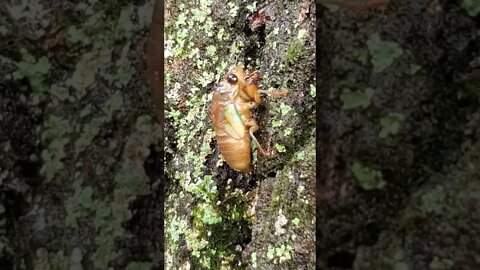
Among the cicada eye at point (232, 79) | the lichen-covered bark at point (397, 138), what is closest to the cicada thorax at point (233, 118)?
the cicada eye at point (232, 79)

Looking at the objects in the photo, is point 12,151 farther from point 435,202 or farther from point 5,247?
point 435,202

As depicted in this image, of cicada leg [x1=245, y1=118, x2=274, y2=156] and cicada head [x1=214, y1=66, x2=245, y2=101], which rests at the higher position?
cicada head [x1=214, y1=66, x2=245, y2=101]

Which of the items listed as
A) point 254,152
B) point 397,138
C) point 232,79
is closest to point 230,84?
point 232,79

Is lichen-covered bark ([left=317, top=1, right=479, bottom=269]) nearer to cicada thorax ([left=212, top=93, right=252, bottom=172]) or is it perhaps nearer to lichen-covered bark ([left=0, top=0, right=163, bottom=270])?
cicada thorax ([left=212, top=93, right=252, bottom=172])

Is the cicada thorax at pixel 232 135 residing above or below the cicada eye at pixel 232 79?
below

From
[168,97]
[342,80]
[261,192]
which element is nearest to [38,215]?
[168,97]

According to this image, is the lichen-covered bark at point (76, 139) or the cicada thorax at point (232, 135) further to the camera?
the lichen-covered bark at point (76, 139)

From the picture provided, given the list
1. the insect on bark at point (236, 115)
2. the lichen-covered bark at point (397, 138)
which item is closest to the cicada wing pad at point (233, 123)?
the insect on bark at point (236, 115)

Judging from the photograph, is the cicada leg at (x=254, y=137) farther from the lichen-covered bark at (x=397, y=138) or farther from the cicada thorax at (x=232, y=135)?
the lichen-covered bark at (x=397, y=138)

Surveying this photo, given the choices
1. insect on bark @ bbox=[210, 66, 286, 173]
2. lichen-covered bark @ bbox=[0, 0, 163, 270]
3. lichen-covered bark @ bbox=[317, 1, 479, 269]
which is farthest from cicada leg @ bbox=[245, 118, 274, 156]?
lichen-covered bark @ bbox=[0, 0, 163, 270]
